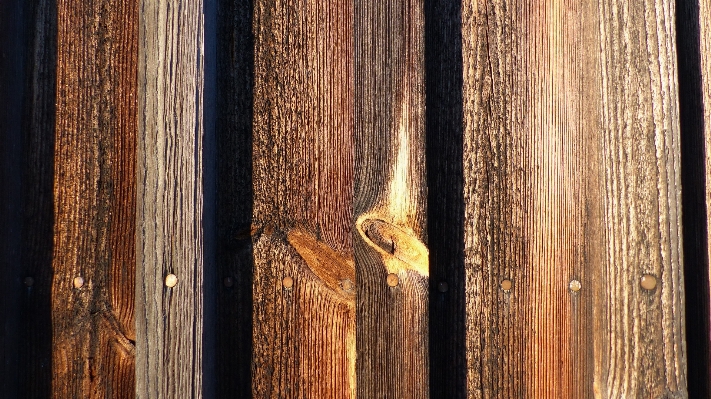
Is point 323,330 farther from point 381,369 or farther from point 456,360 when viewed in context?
point 456,360

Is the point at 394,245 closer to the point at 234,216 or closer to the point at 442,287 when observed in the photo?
the point at 442,287

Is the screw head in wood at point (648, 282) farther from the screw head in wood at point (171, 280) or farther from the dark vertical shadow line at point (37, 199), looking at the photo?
the dark vertical shadow line at point (37, 199)

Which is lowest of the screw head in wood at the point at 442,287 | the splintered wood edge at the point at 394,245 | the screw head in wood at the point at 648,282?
the screw head in wood at the point at 442,287

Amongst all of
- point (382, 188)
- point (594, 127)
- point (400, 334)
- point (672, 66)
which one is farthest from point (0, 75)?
point (672, 66)

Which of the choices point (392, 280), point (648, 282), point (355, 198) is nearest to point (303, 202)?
point (355, 198)

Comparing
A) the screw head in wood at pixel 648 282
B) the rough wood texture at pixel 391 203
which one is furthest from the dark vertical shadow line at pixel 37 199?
the screw head in wood at pixel 648 282

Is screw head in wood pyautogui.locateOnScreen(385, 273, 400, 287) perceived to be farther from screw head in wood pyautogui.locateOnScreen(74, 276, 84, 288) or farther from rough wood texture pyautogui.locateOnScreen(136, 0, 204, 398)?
screw head in wood pyautogui.locateOnScreen(74, 276, 84, 288)
